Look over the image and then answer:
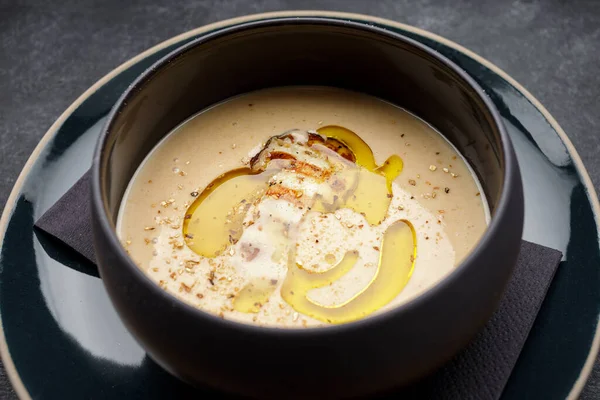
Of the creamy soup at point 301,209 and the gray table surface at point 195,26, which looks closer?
the creamy soup at point 301,209

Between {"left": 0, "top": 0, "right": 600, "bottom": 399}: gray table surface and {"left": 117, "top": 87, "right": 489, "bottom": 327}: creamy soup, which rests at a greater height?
{"left": 0, "top": 0, "right": 600, "bottom": 399}: gray table surface

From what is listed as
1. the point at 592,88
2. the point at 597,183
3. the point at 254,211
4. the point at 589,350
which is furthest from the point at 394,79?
the point at 592,88

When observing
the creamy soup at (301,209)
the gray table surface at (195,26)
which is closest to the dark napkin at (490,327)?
the creamy soup at (301,209)

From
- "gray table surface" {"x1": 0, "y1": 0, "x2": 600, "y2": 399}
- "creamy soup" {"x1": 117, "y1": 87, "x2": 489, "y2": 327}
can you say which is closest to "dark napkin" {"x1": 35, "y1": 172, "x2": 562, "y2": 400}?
"creamy soup" {"x1": 117, "y1": 87, "x2": 489, "y2": 327}

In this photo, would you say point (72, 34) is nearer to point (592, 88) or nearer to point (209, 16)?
point (209, 16)

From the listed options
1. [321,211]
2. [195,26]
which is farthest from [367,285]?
[195,26]

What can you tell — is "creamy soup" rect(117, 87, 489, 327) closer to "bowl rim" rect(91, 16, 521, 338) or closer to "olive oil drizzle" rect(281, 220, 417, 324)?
"olive oil drizzle" rect(281, 220, 417, 324)

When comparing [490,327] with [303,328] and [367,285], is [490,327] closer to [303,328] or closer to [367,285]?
[367,285]

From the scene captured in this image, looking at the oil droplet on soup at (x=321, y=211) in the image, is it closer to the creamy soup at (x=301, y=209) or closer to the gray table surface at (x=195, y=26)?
the creamy soup at (x=301, y=209)
